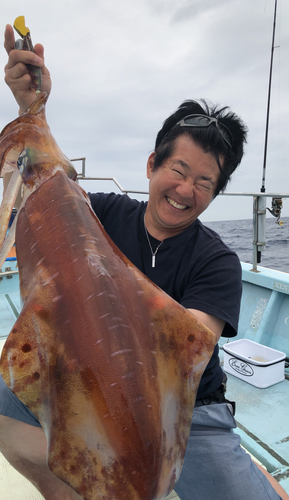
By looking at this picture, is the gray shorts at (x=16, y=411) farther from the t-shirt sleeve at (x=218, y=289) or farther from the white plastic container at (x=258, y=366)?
the white plastic container at (x=258, y=366)

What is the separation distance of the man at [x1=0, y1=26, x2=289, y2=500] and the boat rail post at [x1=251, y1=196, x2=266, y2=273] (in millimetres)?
2358

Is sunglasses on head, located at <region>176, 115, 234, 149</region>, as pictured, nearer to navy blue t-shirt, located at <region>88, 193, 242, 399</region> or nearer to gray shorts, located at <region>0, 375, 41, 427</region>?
navy blue t-shirt, located at <region>88, 193, 242, 399</region>

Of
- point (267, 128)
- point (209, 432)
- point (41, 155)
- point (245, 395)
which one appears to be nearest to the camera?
point (41, 155)

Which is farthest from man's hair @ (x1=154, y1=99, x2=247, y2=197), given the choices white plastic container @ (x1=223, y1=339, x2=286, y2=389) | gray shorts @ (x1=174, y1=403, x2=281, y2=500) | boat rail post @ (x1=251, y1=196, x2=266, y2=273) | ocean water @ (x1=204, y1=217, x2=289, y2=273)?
ocean water @ (x1=204, y1=217, x2=289, y2=273)

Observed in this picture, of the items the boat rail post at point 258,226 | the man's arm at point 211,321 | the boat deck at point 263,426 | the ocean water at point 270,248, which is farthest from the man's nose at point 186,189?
the ocean water at point 270,248

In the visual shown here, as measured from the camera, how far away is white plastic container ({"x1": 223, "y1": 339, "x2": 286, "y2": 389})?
3018mm

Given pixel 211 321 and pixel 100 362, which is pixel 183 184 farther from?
pixel 100 362

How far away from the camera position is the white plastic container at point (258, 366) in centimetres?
302

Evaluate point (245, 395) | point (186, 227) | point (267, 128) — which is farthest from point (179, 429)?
point (267, 128)

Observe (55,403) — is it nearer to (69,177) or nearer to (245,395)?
(69,177)

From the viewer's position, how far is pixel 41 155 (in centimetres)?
118

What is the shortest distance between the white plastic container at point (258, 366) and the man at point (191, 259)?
1464mm

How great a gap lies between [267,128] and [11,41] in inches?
198

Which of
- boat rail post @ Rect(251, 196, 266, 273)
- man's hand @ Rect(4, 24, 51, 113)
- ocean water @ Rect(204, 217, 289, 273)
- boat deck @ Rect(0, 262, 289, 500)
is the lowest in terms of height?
ocean water @ Rect(204, 217, 289, 273)
